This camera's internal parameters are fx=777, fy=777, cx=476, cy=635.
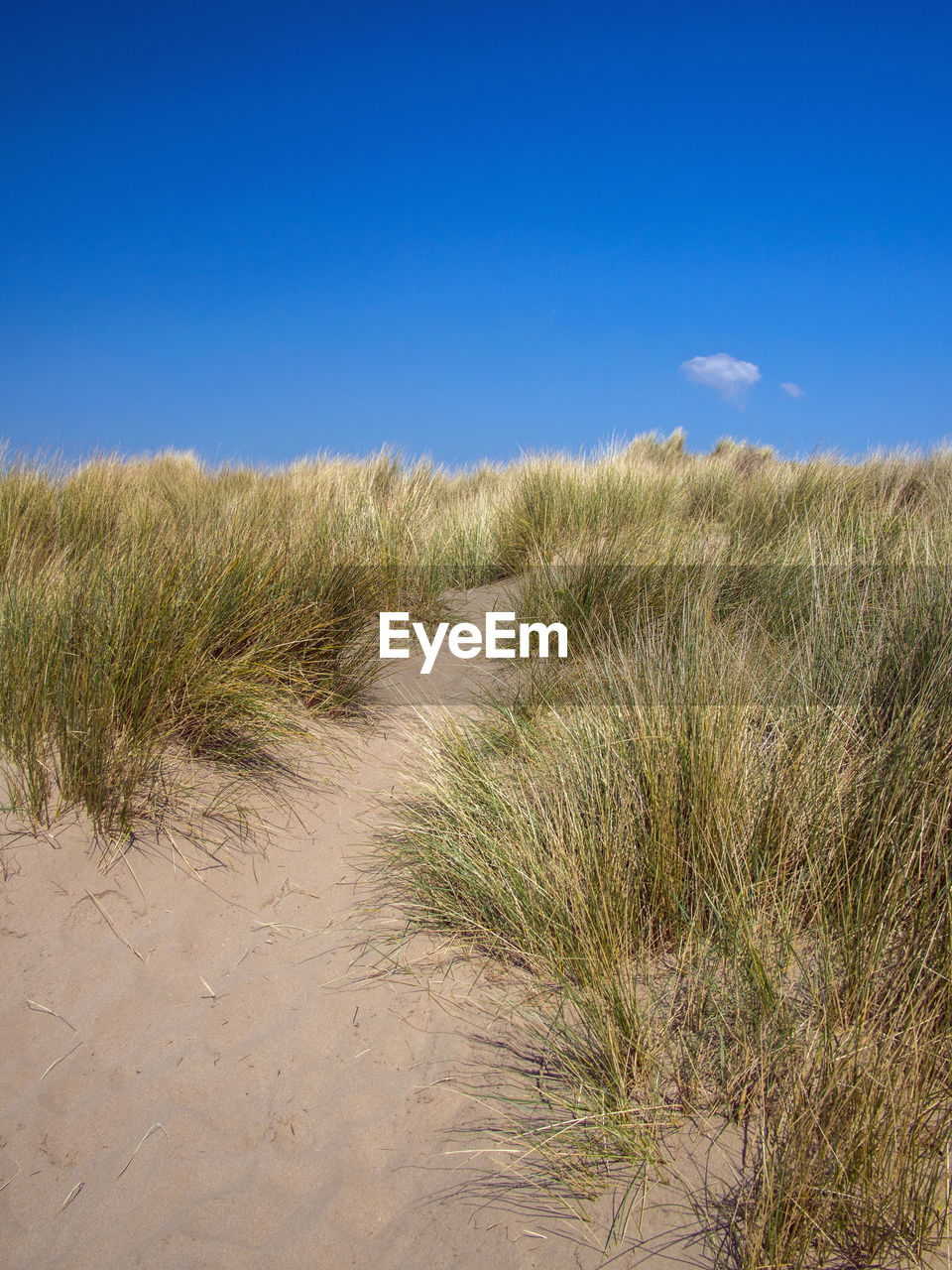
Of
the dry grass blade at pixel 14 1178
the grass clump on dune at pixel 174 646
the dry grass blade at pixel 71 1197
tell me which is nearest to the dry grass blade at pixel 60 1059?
the dry grass blade at pixel 14 1178

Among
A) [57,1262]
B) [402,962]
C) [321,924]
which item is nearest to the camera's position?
[57,1262]

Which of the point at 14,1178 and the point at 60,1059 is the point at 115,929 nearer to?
the point at 60,1059

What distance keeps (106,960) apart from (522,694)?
2109mm

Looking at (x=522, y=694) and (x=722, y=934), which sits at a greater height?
(x=522, y=694)

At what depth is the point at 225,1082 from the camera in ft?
6.74

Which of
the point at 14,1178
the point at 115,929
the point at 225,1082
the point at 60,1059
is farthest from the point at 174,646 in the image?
the point at 14,1178

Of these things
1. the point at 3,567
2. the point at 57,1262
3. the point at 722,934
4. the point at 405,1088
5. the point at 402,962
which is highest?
the point at 3,567

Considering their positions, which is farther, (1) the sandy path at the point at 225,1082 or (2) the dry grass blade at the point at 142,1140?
(2) the dry grass blade at the point at 142,1140

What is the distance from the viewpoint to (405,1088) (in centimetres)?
200

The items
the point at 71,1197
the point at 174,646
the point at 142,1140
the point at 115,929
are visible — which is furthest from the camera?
the point at 174,646

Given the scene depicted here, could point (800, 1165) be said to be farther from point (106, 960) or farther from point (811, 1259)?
point (106, 960)

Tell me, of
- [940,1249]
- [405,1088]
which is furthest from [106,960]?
[940,1249]

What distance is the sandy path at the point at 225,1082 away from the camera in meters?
1.66

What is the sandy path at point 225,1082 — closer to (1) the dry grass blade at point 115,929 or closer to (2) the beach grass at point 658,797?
(1) the dry grass blade at point 115,929
